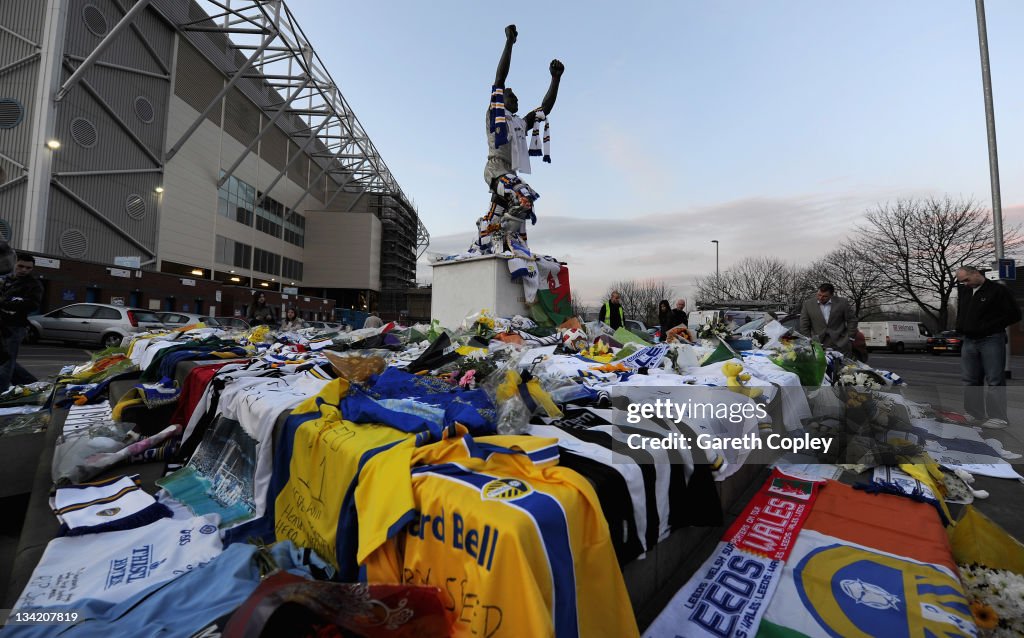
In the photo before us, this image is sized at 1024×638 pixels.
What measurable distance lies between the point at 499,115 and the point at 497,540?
945cm

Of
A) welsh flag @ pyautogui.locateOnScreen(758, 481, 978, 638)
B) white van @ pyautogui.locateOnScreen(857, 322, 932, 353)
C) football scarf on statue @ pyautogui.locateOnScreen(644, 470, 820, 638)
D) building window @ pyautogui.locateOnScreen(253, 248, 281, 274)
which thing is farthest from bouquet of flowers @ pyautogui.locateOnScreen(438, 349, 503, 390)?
building window @ pyautogui.locateOnScreen(253, 248, 281, 274)

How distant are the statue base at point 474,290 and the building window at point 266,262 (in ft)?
98.3

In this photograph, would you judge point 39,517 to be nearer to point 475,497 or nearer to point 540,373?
point 475,497

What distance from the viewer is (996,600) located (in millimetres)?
1792

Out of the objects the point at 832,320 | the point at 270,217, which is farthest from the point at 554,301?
the point at 270,217

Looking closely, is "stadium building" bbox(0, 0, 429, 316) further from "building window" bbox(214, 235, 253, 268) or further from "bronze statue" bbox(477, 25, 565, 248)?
"bronze statue" bbox(477, 25, 565, 248)

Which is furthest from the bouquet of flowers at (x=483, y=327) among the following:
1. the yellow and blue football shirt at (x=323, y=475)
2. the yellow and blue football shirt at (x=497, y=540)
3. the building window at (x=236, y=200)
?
the building window at (x=236, y=200)

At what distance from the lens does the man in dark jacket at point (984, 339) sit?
5.13 meters

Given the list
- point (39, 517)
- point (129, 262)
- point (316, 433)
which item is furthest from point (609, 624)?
point (129, 262)

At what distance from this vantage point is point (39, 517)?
231 cm

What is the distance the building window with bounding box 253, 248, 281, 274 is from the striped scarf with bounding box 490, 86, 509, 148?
100.0 ft

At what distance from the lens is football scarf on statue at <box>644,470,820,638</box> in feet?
5.77

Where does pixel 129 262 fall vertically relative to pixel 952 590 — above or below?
above

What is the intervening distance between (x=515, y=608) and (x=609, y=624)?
0.39 m
